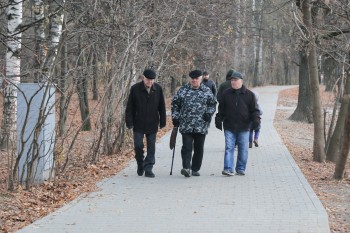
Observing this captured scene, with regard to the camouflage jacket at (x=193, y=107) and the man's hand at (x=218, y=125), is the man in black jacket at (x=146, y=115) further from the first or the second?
the man's hand at (x=218, y=125)

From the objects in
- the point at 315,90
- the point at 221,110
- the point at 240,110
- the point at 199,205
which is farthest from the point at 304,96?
the point at 199,205

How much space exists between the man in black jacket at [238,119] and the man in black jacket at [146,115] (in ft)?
3.40

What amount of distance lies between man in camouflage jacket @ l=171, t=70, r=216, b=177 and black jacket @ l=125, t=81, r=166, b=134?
299 millimetres

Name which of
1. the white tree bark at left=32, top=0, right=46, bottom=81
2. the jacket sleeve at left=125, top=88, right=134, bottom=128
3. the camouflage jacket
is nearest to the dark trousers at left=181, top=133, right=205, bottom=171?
A: the camouflage jacket

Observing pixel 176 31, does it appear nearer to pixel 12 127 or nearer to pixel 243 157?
pixel 12 127

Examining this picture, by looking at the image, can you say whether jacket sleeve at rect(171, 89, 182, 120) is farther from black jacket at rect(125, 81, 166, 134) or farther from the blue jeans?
the blue jeans

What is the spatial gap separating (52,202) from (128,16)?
5.84m

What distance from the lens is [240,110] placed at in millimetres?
10523

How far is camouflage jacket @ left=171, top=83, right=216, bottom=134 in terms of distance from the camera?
10.2m

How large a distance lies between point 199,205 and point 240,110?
288 cm

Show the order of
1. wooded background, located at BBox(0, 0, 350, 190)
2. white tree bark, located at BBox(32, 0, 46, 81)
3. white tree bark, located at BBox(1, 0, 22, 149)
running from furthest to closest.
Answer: white tree bark, located at BBox(1, 0, 22, 149) < wooded background, located at BBox(0, 0, 350, 190) < white tree bark, located at BBox(32, 0, 46, 81)

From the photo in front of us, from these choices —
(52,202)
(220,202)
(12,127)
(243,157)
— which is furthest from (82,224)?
(12,127)

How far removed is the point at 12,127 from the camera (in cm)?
1320

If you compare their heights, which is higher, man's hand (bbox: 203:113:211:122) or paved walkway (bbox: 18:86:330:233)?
man's hand (bbox: 203:113:211:122)
